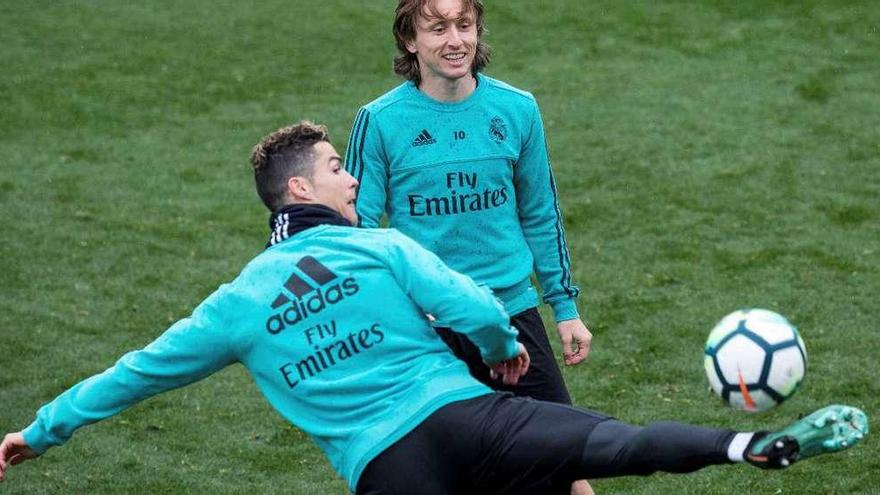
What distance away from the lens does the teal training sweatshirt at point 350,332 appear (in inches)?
174

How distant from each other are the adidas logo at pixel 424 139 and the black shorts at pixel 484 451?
4.82 feet

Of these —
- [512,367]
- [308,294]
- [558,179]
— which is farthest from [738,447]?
[558,179]

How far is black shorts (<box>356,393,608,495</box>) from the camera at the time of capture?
4.36 m

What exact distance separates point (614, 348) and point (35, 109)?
25.2ft

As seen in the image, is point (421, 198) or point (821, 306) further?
point (821, 306)

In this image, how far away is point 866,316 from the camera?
9.16 meters

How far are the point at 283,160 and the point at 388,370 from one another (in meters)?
0.88

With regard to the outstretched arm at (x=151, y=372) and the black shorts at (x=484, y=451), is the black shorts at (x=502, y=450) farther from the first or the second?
the outstretched arm at (x=151, y=372)

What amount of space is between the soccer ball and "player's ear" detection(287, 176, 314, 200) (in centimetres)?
145

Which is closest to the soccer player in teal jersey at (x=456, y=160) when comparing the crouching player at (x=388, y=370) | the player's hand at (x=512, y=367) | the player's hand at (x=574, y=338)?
the player's hand at (x=574, y=338)

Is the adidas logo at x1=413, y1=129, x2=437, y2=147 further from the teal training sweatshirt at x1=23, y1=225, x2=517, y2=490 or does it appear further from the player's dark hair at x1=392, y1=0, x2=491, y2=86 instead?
the teal training sweatshirt at x1=23, y1=225, x2=517, y2=490

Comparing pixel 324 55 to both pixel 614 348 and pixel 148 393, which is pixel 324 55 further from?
pixel 148 393

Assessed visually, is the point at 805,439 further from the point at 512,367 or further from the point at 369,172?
the point at 369,172

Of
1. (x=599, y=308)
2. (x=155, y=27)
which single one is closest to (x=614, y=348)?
(x=599, y=308)
